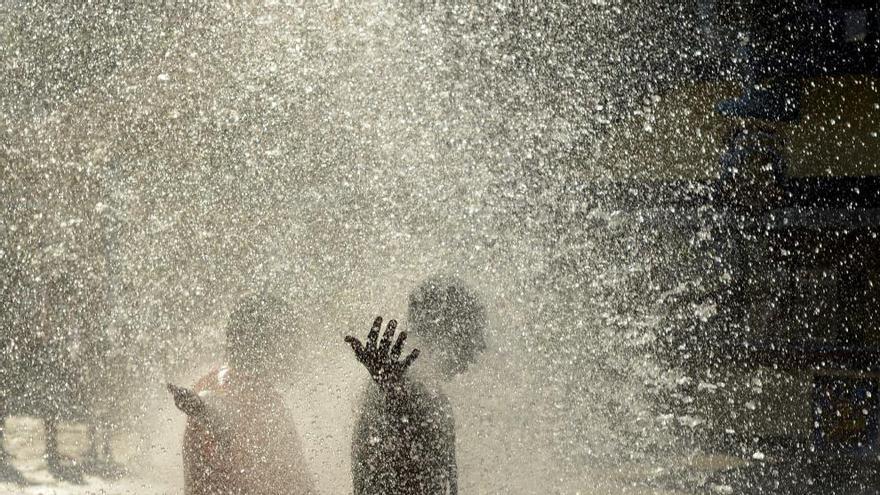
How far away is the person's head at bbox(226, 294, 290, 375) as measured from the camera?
7.64 ft

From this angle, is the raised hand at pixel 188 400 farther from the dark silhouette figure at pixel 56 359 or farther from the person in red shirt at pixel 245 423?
the dark silhouette figure at pixel 56 359

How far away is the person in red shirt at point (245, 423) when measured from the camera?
82.3 inches

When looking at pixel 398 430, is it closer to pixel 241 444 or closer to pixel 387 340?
pixel 387 340

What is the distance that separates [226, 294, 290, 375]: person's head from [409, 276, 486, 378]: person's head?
49 cm

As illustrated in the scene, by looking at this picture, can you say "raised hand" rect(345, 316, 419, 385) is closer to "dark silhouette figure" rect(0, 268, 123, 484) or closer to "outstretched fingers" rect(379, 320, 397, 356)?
"outstretched fingers" rect(379, 320, 397, 356)

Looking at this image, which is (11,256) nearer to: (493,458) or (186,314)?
(186,314)

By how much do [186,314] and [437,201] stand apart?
124 centimetres

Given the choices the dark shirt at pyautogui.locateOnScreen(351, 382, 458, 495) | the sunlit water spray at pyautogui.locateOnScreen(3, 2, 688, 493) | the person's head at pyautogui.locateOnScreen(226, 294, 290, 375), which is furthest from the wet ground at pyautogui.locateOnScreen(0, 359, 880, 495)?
the dark shirt at pyautogui.locateOnScreen(351, 382, 458, 495)

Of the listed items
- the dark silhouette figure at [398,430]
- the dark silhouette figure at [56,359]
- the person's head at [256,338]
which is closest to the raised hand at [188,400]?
the person's head at [256,338]

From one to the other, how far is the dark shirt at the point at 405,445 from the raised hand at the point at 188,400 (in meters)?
0.45

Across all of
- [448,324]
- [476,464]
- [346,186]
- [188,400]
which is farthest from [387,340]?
[346,186]

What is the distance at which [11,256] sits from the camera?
4.73 m

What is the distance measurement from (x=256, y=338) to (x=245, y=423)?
0.95ft

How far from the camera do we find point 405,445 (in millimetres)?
1757
